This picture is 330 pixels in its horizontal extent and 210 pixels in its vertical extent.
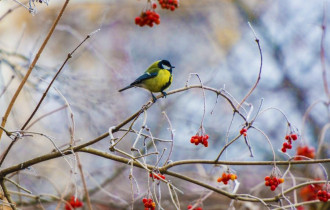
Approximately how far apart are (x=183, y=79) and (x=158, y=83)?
19.5ft

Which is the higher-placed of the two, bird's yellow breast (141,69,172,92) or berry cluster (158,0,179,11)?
bird's yellow breast (141,69,172,92)

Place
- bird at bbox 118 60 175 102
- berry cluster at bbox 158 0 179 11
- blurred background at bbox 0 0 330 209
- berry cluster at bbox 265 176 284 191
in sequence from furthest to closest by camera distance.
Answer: blurred background at bbox 0 0 330 209, bird at bbox 118 60 175 102, berry cluster at bbox 158 0 179 11, berry cluster at bbox 265 176 284 191

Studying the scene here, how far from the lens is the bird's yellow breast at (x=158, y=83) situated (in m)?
3.40

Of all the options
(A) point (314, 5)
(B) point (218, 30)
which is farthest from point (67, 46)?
(A) point (314, 5)

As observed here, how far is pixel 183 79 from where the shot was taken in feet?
30.6

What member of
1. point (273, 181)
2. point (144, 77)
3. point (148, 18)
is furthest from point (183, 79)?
point (273, 181)

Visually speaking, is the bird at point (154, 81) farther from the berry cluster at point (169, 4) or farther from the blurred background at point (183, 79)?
the berry cluster at point (169, 4)

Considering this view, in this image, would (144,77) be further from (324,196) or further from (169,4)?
(324,196)

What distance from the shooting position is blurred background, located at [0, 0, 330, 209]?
11.5 feet

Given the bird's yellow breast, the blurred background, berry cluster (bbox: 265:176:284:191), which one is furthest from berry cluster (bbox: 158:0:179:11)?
the bird's yellow breast

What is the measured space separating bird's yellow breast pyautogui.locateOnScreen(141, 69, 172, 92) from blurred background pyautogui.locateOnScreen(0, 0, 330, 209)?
0.18 metres

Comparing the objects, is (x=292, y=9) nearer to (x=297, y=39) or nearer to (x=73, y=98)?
(x=297, y=39)

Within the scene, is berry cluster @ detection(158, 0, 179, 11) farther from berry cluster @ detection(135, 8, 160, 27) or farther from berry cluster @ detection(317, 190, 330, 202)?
berry cluster @ detection(317, 190, 330, 202)

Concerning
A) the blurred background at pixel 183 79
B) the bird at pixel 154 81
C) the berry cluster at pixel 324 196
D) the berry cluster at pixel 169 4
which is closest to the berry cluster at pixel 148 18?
the berry cluster at pixel 169 4
